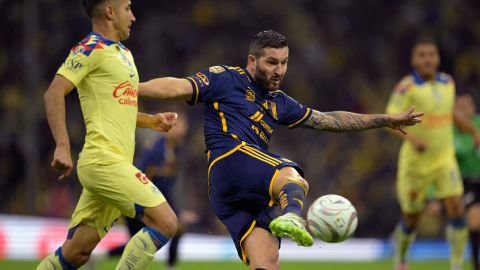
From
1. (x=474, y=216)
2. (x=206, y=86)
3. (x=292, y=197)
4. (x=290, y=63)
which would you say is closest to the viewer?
(x=292, y=197)

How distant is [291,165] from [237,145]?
0.40m

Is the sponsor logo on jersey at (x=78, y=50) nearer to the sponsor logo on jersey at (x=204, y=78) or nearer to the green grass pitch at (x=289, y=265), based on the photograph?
the sponsor logo on jersey at (x=204, y=78)

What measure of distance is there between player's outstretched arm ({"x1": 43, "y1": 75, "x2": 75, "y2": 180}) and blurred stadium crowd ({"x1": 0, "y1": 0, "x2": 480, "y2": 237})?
27.5 ft

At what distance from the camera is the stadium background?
15.3 m

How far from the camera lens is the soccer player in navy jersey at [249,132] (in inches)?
239

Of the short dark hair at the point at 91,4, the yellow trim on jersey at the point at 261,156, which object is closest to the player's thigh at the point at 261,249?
the yellow trim on jersey at the point at 261,156

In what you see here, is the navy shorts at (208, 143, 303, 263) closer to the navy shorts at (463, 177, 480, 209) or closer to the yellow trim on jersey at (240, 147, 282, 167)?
the yellow trim on jersey at (240, 147, 282, 167)

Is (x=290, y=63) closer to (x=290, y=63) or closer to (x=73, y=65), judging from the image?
(x=290, y=63)

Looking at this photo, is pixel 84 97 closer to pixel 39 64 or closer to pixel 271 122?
pixel 271 122

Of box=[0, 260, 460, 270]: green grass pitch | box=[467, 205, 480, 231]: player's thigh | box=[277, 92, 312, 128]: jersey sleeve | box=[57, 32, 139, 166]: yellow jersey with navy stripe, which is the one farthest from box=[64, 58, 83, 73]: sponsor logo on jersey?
box=[467, 205, 480, 231]: player's thigh

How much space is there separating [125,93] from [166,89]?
0.30m

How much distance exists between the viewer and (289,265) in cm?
1300

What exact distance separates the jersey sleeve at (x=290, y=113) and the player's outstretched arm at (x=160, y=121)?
0.75 m

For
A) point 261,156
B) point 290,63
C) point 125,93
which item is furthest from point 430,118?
point 290,63
